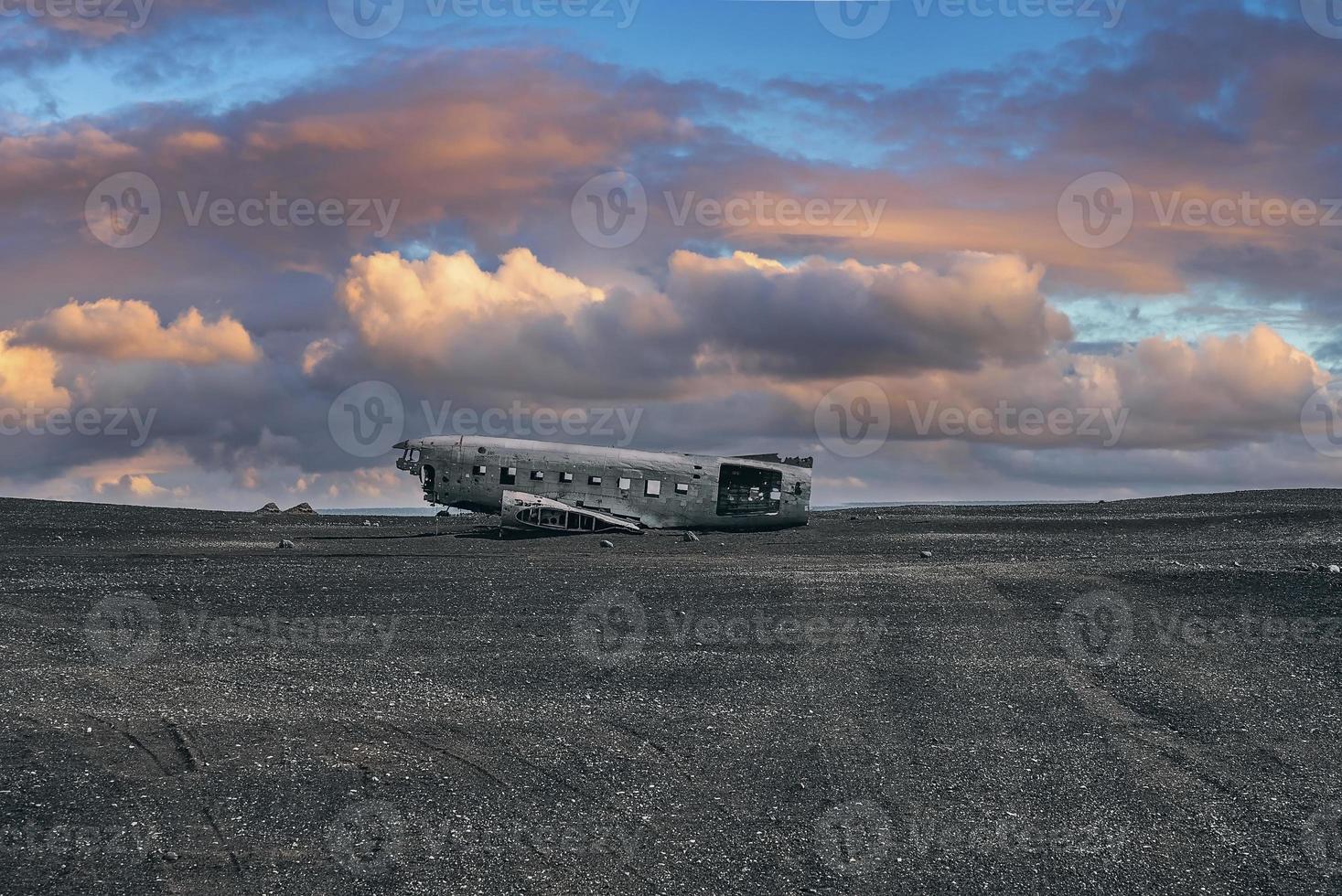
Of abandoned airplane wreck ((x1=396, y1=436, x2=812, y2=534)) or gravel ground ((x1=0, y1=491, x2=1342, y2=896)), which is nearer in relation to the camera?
gravel ground ((x1=0, y1=491, x2=1342, y2=896))

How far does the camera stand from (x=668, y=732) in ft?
51.8

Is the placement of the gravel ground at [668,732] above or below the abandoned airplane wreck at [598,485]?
below

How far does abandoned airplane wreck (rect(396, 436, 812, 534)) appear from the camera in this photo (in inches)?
1778

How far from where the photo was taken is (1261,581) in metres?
29.0

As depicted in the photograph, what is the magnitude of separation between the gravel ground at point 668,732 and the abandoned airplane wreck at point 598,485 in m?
→ 13.3

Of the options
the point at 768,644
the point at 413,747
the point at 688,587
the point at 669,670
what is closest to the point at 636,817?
the point at 413,747

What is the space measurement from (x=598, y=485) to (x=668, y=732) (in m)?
30.8

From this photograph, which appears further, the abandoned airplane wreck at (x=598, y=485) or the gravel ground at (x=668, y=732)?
the abandoned airplane wreck at (x=598, y=485)

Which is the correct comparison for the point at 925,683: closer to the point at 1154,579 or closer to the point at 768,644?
the point at 768,644

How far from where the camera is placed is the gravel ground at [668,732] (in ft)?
37.1

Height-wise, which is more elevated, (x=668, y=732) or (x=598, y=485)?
(x=598, y=485)

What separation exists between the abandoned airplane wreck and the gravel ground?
13.3 metres

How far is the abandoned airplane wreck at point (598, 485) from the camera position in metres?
45.2

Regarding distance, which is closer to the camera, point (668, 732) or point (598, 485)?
point (668, 732)
